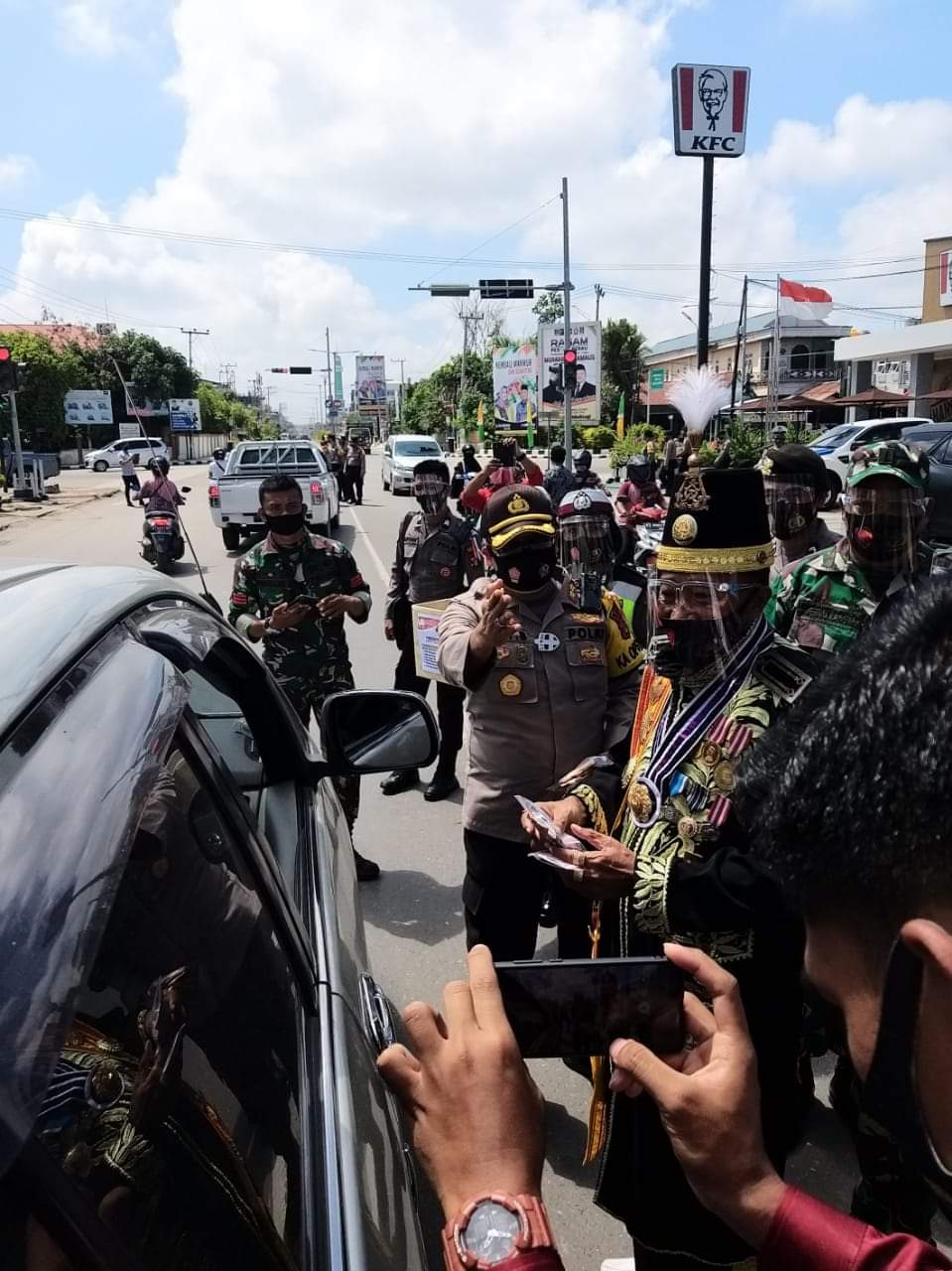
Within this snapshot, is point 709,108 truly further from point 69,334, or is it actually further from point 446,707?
point 69,334

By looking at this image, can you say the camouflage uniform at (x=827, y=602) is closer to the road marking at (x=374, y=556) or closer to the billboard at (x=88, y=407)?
the road marking at (x=374, y=556)

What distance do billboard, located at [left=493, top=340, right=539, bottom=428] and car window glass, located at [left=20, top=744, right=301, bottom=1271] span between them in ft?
121

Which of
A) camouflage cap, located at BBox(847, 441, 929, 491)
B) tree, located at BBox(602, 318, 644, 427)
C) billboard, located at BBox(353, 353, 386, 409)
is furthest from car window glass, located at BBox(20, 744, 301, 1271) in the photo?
billboard, located at BBox(353, 353, 386, 409)

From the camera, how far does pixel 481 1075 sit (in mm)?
1042

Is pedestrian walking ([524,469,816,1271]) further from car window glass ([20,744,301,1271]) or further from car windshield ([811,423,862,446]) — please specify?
car windshield ([811,423,862,446])

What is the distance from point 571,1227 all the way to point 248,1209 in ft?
5.75

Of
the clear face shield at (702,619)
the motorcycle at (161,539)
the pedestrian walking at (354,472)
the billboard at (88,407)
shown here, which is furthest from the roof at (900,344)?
the billboard at (88,407)

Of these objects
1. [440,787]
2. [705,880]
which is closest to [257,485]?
[440,787]

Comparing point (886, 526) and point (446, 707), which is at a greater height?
point (886, 526)

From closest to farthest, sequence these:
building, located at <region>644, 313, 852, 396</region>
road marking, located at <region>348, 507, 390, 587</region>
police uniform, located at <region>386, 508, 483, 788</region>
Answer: police uniform, located at <region>386, 508, 483, 788</region> < road marking, located at <region>348, 507, 390, 587</region> < building, located at <region>644, 313, 852, 396</region>

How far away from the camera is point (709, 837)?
1927 millimetres

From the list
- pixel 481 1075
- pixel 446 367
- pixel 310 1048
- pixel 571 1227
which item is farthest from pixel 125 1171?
pixel 446 367

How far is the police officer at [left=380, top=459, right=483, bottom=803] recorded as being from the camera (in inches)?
204

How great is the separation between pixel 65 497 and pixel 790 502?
91.3 feet
